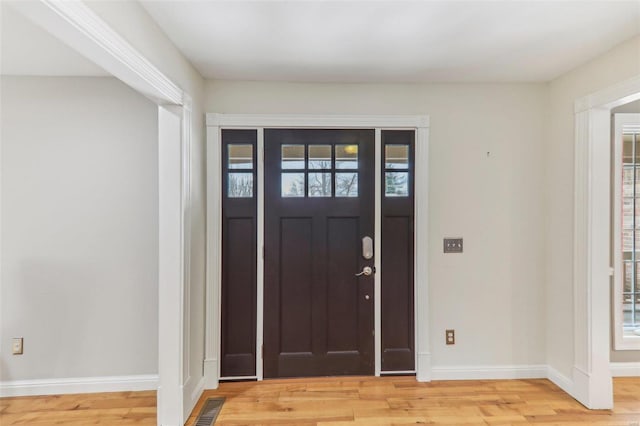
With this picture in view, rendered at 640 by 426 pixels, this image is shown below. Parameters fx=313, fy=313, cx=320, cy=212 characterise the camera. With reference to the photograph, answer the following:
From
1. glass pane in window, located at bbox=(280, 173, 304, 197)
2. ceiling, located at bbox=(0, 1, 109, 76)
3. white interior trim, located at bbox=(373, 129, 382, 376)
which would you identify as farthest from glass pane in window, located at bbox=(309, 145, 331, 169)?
ceiling, located at bbox=(0, 1, 109, 76)

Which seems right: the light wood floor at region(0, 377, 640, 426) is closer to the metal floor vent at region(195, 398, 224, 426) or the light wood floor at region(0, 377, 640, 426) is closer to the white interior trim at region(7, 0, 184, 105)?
the metal floor vent at region(195, 398, 224, 426)

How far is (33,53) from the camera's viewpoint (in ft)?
6.66

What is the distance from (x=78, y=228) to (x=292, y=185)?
1.67 metres

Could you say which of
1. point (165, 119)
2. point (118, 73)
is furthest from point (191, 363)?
point (118, 73)

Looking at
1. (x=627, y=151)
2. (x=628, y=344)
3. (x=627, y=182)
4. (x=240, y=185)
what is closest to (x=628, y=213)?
(x=627, y=182)

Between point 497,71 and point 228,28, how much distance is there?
6.48 ft

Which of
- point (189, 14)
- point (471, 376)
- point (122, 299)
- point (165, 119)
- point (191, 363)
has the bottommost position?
point (471, 376)

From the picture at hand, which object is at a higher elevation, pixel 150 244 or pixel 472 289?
pixel 150 244

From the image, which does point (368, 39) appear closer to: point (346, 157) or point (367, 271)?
point (346, 157)

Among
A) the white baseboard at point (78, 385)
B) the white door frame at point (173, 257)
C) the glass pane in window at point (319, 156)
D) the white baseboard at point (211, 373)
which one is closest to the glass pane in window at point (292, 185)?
the glass pane in window at point (319, 156)

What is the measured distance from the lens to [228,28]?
180cm

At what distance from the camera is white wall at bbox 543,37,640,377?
237 cm

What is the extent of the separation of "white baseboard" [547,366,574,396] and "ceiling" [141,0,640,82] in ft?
7.78

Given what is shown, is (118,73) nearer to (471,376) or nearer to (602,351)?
(471,376)
